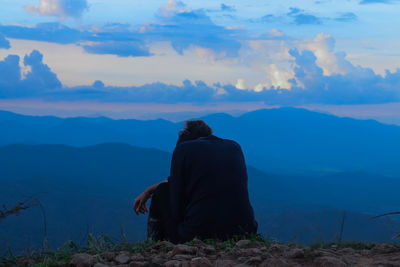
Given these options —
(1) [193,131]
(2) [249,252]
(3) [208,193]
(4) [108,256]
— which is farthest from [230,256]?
(1) [193,131]

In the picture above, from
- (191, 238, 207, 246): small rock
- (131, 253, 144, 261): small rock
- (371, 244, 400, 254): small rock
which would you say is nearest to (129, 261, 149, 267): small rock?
(131, 253, 144, 261): small rock

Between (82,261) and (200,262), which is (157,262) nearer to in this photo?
(200,262)

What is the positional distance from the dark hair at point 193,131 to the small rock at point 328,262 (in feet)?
6.08

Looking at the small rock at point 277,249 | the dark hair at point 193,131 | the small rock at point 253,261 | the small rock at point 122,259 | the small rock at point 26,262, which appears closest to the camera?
the small rock at point 253,261

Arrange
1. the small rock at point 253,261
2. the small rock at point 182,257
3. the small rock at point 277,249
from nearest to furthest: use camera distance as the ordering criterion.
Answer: the small rock at point 253,261 → the small rock at point 182,257 → the small rock at point 277,249

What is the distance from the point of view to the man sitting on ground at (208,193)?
3881 mm

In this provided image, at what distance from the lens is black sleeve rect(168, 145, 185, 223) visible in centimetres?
398

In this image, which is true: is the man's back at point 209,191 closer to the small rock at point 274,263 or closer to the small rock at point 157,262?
the small rock at point 157,262

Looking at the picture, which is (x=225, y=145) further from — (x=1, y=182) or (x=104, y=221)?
(x=1, y=182)

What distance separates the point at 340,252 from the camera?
11.5ft

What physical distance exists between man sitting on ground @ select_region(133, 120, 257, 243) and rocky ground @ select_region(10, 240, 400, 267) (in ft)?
0.93

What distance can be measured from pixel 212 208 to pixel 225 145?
62 centimetres

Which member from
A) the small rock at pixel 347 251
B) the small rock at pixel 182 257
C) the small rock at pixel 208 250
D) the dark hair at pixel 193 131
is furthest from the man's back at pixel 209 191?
the small rock at pixel 347 251

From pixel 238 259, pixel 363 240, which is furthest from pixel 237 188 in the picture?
pixel 363 240
